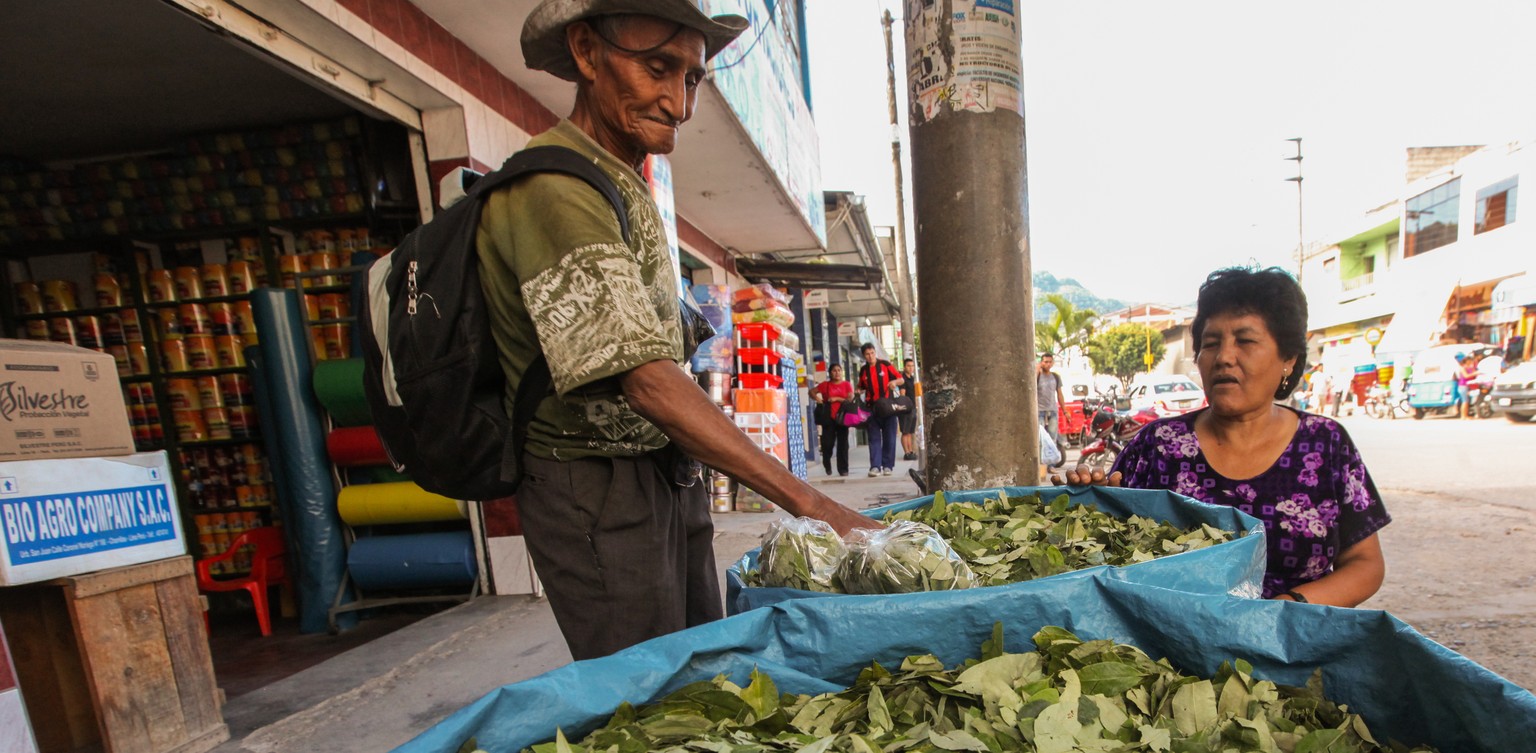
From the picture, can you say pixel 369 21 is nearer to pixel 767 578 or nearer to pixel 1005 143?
pixel 1005 143

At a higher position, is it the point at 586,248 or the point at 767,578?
the point at 586,248

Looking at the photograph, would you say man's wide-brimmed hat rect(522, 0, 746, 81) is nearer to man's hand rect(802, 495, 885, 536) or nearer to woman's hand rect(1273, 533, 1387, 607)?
man's hand rect(802, 495, 885, 536)

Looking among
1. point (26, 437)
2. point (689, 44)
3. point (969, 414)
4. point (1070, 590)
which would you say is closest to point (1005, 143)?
point (969, 414)

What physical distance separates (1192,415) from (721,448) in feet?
5.75

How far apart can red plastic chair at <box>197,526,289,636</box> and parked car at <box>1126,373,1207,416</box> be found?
43.5 feet

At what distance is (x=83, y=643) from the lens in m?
2.18

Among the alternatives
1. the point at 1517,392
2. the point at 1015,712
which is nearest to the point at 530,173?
the point at 1015,712

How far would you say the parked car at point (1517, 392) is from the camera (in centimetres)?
1284

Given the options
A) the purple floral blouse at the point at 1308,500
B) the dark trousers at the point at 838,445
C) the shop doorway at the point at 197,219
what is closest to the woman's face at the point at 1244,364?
the purple floral blouse at the point at 1308,500

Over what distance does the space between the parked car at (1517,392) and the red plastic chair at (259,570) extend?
1790 cm

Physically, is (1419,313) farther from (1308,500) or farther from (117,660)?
(117,660)

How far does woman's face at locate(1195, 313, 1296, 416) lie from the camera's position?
1975 millimetres

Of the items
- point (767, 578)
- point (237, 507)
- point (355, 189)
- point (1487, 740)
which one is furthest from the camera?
point (237, 507)

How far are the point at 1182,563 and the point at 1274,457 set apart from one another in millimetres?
1002
